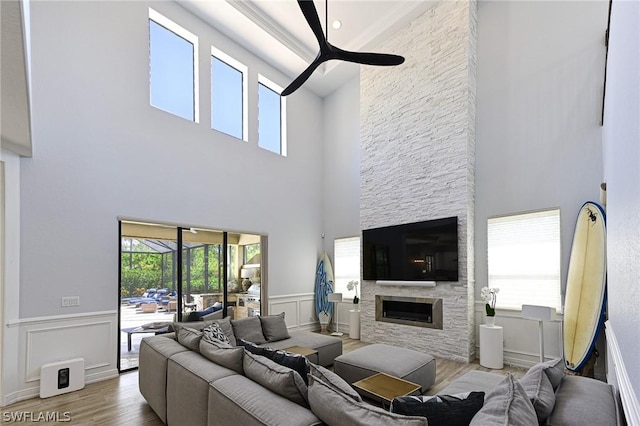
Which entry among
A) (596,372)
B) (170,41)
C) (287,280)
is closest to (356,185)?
(287,280)

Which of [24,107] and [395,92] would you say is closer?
[24,107]

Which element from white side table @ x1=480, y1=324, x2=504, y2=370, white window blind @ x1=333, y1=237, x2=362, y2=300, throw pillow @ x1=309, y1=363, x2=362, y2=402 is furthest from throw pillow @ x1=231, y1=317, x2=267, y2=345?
white side table @ x1=480, y1=324, x2=504, y2=370

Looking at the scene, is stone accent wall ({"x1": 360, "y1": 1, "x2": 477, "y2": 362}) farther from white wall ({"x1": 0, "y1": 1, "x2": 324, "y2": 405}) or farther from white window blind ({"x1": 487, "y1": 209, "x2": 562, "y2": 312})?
white wall ({"x1": 0, "y1": 1, "x2": 324, "y2": 405})

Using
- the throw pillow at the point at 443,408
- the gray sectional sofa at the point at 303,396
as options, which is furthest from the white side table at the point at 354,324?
the throw pillow at the point at 443,408

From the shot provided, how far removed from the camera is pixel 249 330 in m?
4.82

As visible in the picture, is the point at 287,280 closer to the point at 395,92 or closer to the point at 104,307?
the point at 104,307

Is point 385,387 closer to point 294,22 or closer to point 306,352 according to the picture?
point 306,352

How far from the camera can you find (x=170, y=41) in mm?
5910

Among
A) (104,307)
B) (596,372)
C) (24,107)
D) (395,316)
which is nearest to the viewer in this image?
(24,107)

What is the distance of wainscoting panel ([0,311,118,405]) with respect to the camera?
3.97 m

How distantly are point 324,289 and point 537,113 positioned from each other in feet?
17.5

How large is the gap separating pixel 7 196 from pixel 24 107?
1508 millimetres

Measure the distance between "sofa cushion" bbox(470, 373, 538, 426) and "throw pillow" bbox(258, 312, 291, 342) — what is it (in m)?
3.61

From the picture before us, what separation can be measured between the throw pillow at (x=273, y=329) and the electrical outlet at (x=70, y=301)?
244 centimetres
